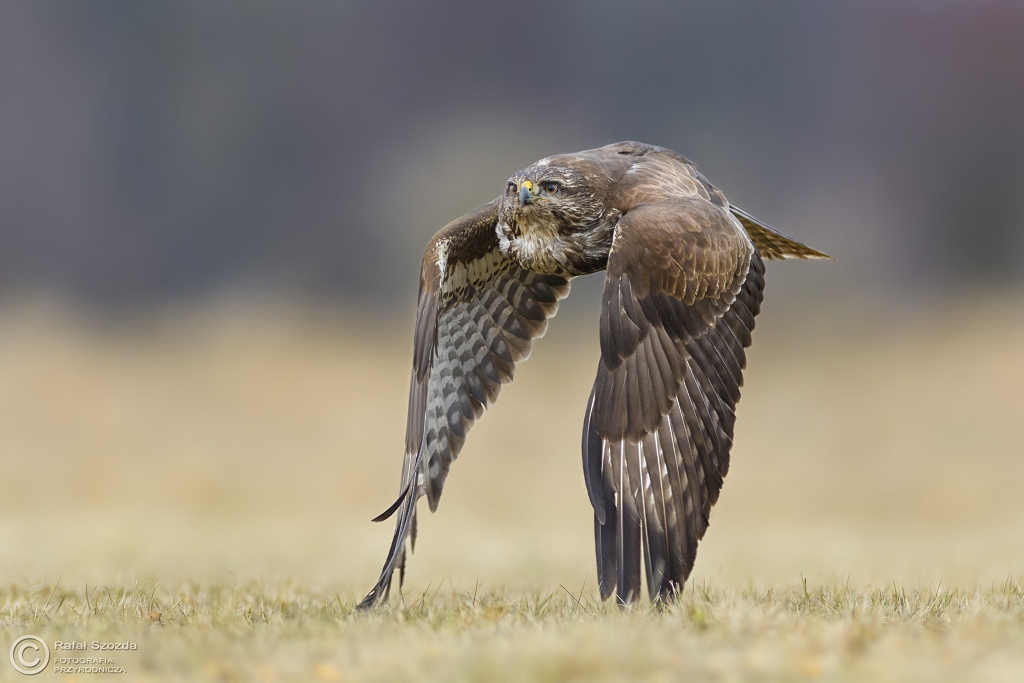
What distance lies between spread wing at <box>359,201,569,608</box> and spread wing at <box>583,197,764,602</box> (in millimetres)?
1205

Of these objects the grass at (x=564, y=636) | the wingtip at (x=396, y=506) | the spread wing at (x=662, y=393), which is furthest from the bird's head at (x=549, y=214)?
the grass at (x=564, y=636)

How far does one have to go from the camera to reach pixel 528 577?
711cm

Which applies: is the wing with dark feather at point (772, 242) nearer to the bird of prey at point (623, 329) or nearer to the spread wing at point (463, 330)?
the bird of prey at point (623, 329)

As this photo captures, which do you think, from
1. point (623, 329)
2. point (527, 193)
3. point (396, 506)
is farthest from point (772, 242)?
point (396, 506)

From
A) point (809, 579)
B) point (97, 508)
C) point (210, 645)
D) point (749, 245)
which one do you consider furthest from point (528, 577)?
point (97, 508)

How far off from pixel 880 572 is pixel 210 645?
5032 millimetres

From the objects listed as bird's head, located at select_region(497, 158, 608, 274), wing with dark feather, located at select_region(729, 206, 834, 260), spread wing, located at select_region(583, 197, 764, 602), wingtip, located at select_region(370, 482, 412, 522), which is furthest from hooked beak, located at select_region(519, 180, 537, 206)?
wingtip, located at select_region(370, 482, 412, 522)

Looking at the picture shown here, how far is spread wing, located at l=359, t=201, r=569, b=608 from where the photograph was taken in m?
5.84

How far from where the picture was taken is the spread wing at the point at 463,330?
5836 mm

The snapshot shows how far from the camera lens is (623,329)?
489cm

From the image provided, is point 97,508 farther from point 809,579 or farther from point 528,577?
point 809,579

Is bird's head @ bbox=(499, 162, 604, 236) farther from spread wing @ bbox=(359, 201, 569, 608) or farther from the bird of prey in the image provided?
spread wing @ bbox=(359, 201, 569, 608)

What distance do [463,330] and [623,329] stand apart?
1.93 metres

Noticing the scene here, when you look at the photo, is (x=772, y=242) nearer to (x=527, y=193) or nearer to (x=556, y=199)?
(x=556, y=199)
